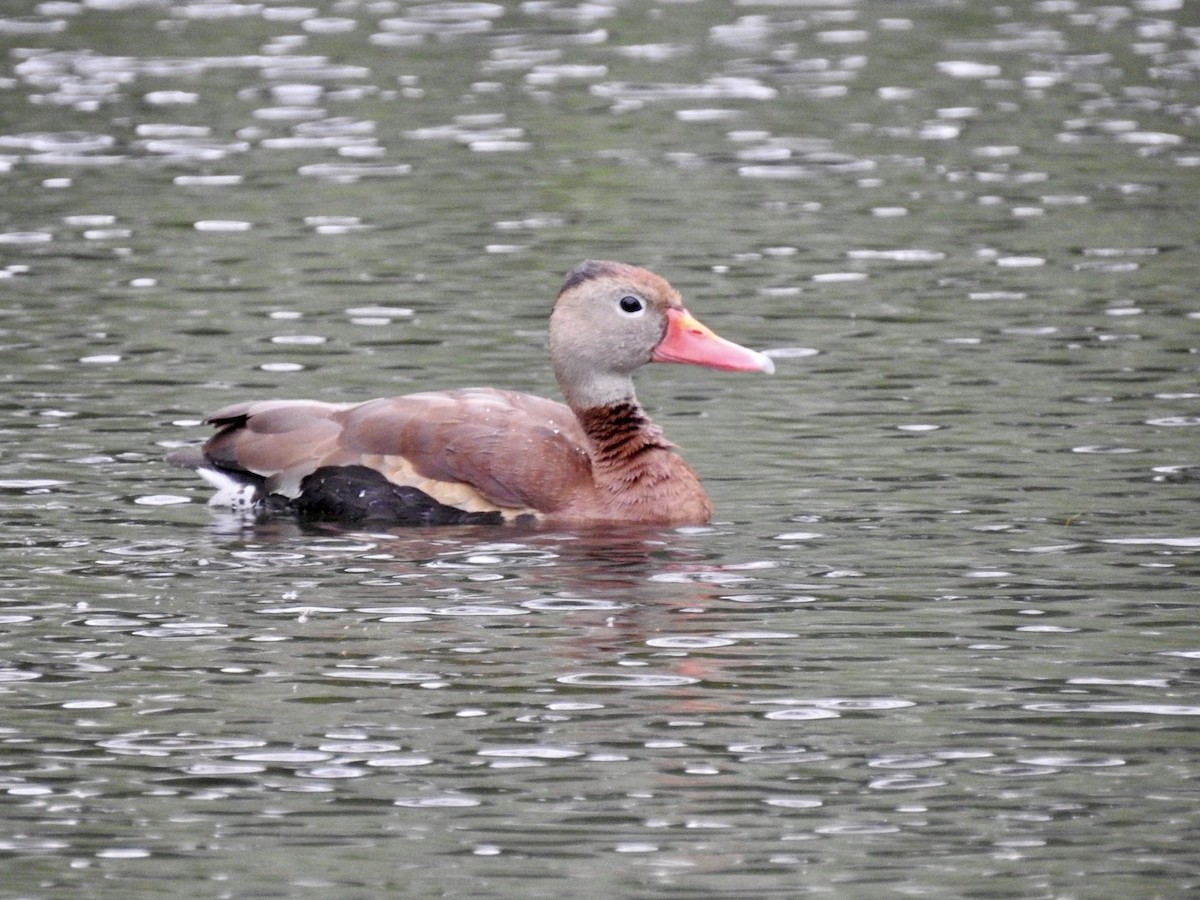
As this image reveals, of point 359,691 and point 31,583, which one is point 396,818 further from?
point 31,583

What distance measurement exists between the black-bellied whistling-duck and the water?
243 mm

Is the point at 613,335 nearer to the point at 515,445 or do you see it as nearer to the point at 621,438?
the point at 621,438

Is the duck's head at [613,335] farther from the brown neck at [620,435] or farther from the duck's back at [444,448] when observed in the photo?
the duck's back at [444,448]

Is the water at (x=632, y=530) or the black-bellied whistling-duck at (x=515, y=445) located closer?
the water at (x=632, y=530)

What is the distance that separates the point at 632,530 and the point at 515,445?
0.66m

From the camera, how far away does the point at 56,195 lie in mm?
19656

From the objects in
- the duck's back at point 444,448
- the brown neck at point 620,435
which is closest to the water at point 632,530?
the duck's back at point 444,448

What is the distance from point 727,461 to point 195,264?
5.89m

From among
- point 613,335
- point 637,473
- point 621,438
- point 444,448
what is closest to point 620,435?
point 621,438

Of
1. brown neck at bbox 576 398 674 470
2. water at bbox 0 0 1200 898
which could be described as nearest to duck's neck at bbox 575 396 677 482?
brown neck at bbox 576 398 674 470

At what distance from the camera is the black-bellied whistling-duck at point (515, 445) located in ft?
37.8

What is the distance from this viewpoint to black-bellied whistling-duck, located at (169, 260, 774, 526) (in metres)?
11.5

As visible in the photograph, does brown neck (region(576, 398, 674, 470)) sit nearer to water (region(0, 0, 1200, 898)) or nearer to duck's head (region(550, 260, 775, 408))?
duck's head (region(550, 260, 775, 408))

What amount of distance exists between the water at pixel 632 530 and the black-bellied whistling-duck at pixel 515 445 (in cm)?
24
